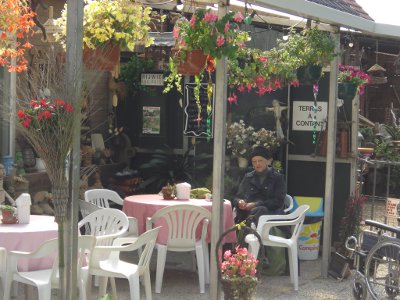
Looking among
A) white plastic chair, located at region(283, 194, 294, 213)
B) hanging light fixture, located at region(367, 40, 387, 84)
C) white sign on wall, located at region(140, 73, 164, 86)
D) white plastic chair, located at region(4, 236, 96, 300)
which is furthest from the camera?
hanging light fixture, located at region(367, 40, 387, 84)

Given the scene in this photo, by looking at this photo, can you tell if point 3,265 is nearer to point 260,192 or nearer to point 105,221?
point 105,221

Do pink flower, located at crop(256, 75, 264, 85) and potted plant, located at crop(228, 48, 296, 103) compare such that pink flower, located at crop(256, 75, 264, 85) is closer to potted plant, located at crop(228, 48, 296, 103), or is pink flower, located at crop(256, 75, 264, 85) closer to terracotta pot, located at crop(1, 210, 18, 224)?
potted plant, located at crop(228, 48, 296, 103)

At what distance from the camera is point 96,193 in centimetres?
812

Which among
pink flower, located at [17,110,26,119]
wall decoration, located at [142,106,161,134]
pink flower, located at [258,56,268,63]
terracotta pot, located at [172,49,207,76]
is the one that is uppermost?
pink flower, located at [258,56,268,63]

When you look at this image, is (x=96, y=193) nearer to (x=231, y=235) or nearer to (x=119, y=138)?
(x=231, y=235)

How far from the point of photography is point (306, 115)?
950 centimetres

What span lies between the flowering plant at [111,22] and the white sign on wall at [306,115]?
433 cm

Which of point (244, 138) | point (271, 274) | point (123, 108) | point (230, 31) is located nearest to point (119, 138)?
point (123, 108)

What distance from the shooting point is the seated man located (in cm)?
782

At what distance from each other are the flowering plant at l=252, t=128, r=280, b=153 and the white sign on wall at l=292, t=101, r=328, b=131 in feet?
1.12

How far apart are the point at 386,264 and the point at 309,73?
2162mm

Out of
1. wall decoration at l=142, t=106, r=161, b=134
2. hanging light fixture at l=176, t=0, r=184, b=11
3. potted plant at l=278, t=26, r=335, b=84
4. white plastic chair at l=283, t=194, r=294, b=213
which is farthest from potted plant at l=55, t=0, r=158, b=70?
wall decoration at l=142, t=106, r=161, b=134

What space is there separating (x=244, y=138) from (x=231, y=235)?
90.2 inches

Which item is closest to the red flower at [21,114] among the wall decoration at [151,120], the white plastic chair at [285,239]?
the white plastic chair at [285,239]
